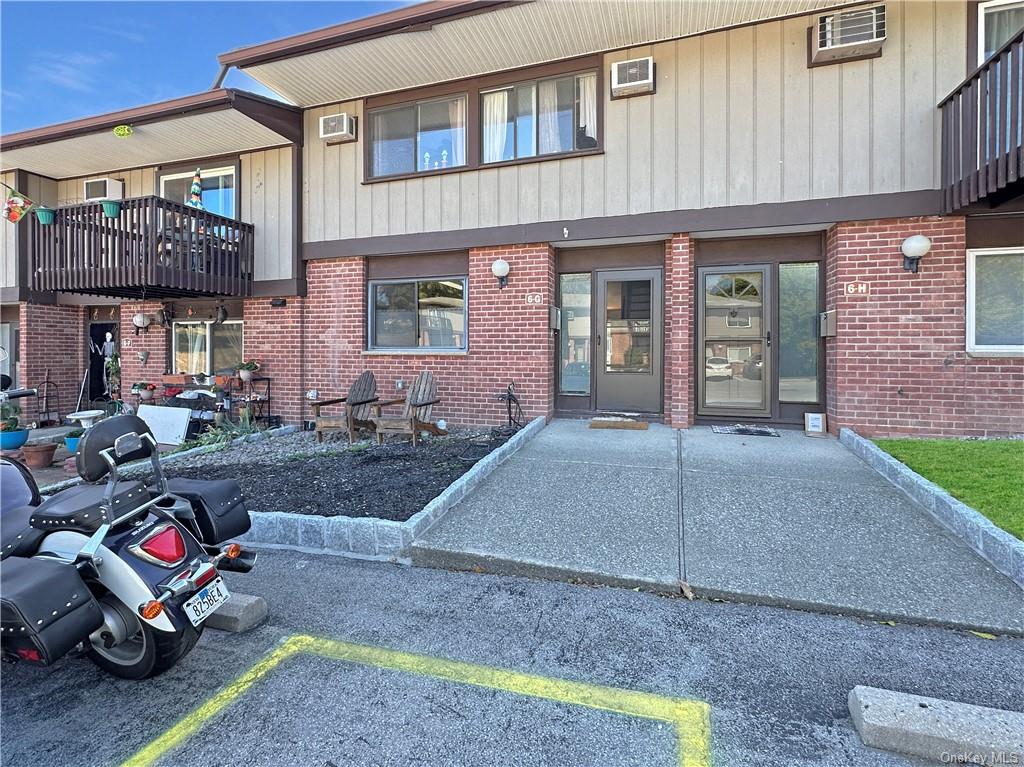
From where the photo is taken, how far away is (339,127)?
810 centimetres

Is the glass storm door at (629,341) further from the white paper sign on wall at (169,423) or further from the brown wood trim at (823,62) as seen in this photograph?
the white paper sign on wall at (169,423)

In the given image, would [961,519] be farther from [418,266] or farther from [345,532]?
[418,266]

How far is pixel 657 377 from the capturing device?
7.30 metres

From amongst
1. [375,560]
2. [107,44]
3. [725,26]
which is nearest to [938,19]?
[725,26]

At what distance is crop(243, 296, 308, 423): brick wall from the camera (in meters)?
8.67

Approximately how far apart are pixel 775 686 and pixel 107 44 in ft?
46.2

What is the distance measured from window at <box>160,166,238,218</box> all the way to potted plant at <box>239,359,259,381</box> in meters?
2.65

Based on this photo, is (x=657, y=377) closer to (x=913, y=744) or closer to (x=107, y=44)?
(x=913, y=744)

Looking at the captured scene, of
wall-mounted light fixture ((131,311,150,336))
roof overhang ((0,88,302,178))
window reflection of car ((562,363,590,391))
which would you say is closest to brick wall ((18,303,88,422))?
wall-mounted light fixture ((131,311,150,336))

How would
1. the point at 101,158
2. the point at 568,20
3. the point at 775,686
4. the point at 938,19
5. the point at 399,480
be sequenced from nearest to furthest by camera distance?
the point at 775,686
the point at 399,480
the point at 938,19
the point at 568,20
the point at 101,158

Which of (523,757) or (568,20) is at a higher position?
(568,20)

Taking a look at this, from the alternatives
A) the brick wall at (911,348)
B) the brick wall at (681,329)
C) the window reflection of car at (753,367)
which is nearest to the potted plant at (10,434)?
the brick wall at (681,329)

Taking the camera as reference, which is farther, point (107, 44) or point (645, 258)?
point (107, 44)

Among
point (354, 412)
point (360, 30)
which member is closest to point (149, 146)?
point (360, 30)
